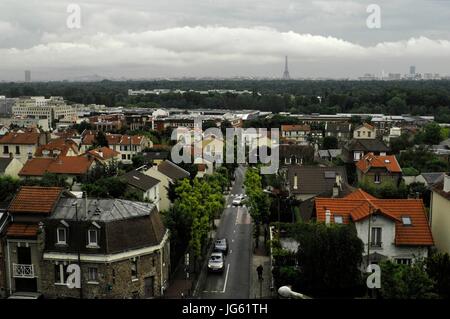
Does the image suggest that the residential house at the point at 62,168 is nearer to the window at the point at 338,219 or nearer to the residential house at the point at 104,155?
the residential house at the point at 104,155

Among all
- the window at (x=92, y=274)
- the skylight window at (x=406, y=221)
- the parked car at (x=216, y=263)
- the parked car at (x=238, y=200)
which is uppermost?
the skylight window at (x=406, y=221)

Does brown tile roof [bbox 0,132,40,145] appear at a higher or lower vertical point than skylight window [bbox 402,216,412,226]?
higher

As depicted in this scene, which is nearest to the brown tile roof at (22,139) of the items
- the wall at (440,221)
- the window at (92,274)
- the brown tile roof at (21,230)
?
the brown tile roof at (21,230)

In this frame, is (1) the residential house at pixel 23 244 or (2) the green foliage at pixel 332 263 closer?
(2) the green foliage at pixel 332 263

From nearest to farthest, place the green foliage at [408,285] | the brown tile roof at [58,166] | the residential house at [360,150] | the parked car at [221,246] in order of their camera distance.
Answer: the green foliage at [408,285] → the parked car at [221,246] → the brown tile roof at [58,166] → the residential house at [360,150]

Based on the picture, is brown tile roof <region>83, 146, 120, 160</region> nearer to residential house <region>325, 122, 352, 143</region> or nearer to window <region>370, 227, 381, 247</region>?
window <region>370, 227, 381, 247</region>

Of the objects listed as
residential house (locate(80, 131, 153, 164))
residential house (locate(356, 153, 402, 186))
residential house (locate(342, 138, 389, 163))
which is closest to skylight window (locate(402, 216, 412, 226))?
residential house (locate(356, 153, 402, 186))
